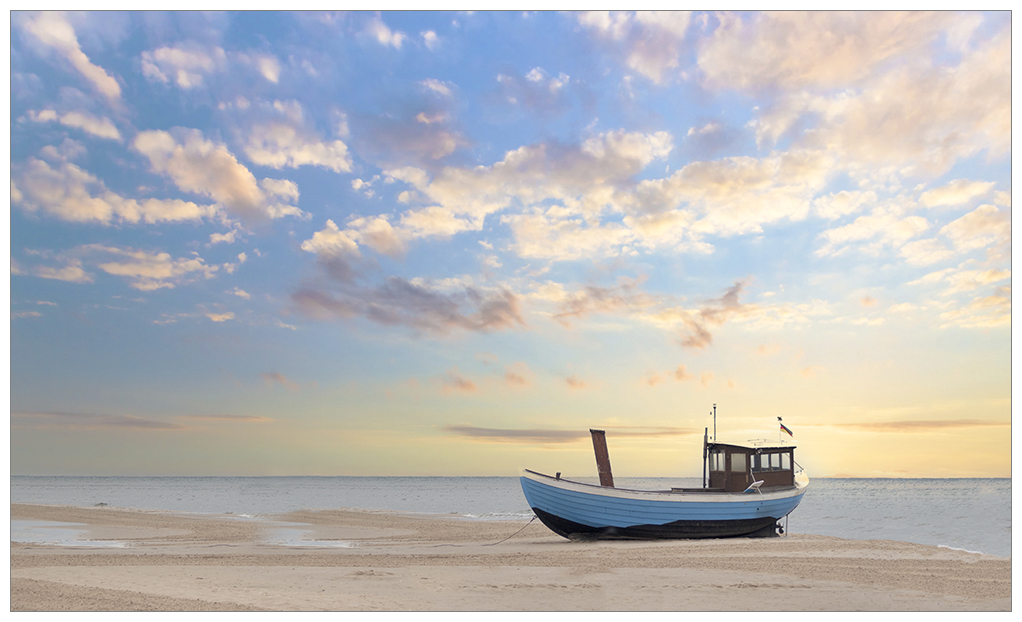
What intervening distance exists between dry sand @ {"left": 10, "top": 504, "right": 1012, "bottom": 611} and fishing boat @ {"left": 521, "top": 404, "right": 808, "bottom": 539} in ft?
1.89

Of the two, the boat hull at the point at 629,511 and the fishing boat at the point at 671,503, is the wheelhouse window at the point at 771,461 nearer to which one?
the fishing boat at the point at 671,503

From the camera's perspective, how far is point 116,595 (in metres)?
11.5

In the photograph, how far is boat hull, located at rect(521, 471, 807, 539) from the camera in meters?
22.1

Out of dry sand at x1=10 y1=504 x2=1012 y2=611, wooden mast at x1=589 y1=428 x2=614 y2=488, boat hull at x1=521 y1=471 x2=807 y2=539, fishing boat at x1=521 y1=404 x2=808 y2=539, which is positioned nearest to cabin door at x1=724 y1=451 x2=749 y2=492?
fishing boat at x1=521 y1=404 x2=808 y2=539

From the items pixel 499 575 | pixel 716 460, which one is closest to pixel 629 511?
pixel 716 460

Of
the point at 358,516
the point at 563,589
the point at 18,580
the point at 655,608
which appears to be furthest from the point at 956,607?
the point at 358,516

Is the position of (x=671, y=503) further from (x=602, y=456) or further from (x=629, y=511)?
(x=602, y=456)

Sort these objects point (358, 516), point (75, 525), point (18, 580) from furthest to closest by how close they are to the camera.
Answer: point (358, 516)
point (75, 525)
point (18, 580)

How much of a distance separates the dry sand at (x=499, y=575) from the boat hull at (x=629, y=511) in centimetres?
51

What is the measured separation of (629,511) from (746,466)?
5.55 meters

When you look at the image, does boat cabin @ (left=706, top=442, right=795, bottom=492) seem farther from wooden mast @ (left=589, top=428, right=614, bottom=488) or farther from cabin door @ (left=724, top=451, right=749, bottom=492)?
wooden mast @ (left=589, top=428, right=614, bottom=488)

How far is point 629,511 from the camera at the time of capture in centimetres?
2203

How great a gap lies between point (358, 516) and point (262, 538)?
40.4 feet

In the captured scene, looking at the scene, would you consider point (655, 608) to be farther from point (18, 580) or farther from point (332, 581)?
point (18, 580)
